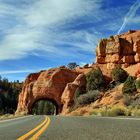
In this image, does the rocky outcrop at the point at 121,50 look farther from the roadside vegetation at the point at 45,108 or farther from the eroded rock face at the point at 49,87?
the roadside vegetation at the point at 45,108

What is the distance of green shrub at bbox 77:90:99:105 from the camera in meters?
67.8

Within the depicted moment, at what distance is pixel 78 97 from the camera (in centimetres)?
7212

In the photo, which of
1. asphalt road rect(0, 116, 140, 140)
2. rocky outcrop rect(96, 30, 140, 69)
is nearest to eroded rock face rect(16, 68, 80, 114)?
rocky outcrop rect(96, 30, 140, 69)

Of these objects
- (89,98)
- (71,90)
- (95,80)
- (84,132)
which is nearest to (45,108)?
(71,90)

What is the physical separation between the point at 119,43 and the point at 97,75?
1719cm

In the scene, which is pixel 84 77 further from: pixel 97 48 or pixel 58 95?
pixel 97 48

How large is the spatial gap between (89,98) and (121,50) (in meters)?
24.3

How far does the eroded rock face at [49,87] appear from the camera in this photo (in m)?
84.1

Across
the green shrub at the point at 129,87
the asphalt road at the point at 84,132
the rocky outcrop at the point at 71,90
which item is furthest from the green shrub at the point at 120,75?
the asphalt road at the point at 84,132

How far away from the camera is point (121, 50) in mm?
88125

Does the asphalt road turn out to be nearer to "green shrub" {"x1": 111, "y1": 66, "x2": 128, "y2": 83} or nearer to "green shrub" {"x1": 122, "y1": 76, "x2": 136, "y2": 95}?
"green shrub" {"x1": 122, "y1": 76, "x2": 136, "y2": 95}

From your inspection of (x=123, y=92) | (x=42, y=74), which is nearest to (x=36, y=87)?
(x=42, y=74)

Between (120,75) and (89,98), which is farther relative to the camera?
(120,75)

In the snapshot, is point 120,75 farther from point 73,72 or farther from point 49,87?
point 49,87
